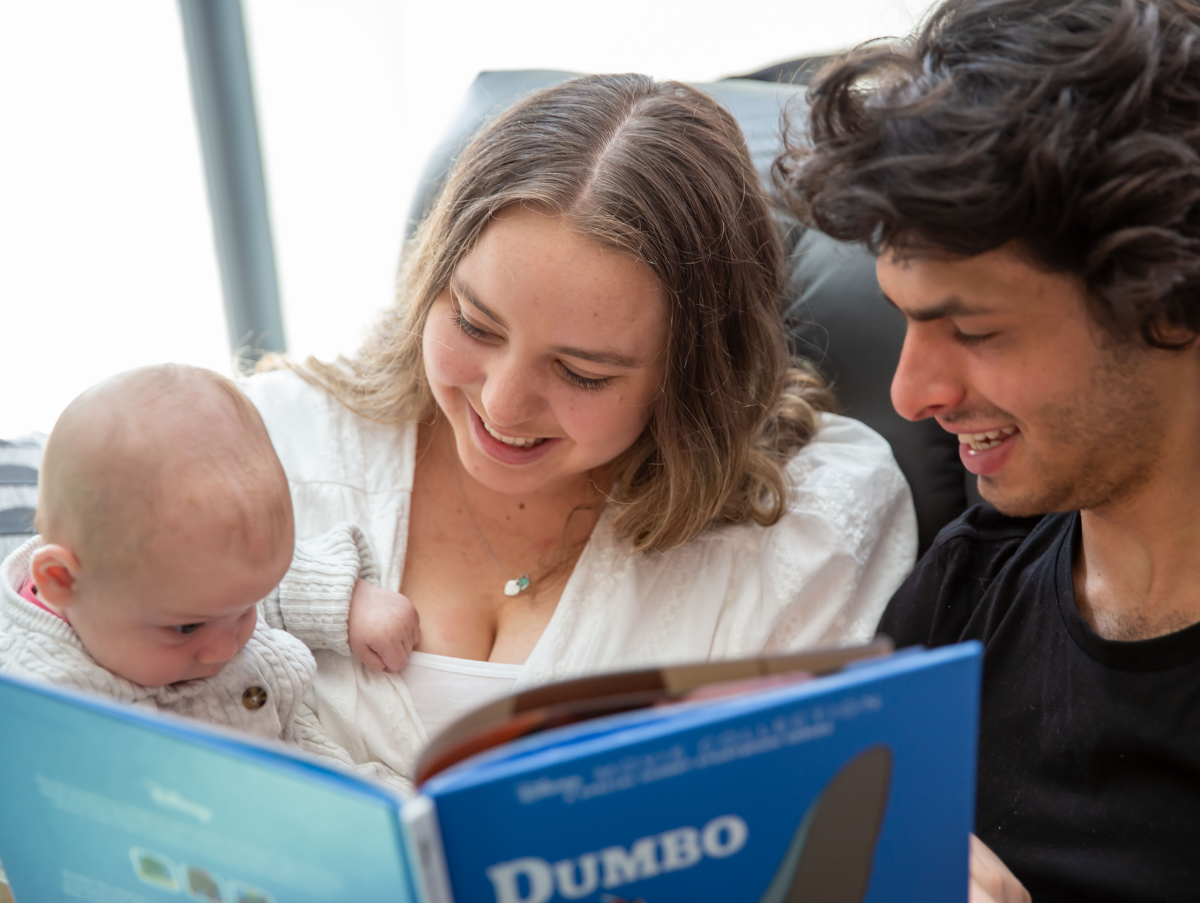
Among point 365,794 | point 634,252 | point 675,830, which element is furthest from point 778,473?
point 365,794

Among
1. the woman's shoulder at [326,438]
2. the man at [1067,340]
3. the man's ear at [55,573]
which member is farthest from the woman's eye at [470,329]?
the man's ear at [55,573]

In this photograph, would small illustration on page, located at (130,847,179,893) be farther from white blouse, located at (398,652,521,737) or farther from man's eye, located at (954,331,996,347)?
man's eye, located at (954,331,996,347)

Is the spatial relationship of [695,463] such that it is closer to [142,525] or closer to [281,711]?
[281,711]

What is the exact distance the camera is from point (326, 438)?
1427 mm

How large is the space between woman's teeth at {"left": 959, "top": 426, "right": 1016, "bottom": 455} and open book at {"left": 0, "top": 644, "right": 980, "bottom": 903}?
15.8 inches

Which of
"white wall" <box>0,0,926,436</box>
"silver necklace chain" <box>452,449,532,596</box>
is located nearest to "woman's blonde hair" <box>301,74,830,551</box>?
"silver necklace chain" <box>452,449,532,596</box>

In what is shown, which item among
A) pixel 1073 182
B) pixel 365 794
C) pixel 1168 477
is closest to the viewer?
pixel 365 794

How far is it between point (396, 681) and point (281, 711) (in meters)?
0.17

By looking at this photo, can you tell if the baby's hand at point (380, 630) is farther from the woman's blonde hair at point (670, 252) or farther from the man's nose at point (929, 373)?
the man's nose at point (929, 373)

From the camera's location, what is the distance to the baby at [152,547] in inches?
34.2

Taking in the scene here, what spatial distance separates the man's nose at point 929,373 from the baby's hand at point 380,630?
0.64m

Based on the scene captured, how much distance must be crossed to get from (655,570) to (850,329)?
0.47 meters

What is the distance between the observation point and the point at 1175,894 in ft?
2.95

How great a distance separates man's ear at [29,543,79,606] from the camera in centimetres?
89
